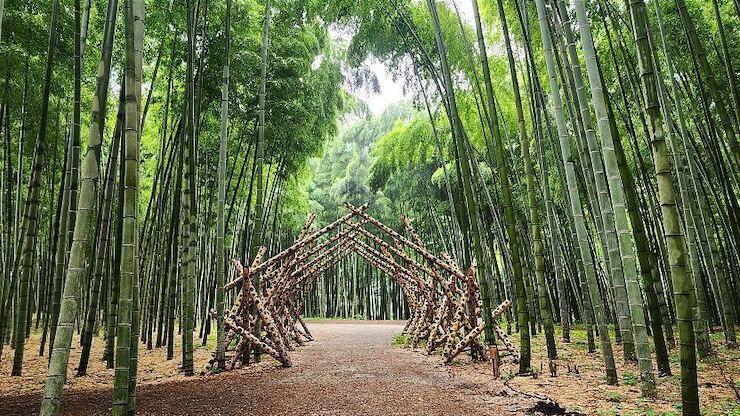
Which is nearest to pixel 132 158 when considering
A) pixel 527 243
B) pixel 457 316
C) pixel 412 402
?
pixel 412 402

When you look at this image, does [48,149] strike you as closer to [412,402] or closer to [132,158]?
[132,158]

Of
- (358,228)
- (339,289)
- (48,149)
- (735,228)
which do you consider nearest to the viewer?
(735,228)

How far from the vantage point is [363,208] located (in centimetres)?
638

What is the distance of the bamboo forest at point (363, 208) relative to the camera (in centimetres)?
246

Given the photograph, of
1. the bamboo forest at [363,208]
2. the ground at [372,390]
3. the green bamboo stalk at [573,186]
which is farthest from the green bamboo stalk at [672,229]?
the green bamboo stalk at [573,186]

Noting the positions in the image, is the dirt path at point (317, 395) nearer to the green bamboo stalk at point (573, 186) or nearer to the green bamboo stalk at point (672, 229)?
the green bamboo stalk at point (573, 186)

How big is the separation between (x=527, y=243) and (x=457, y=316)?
8.69ft

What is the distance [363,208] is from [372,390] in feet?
11.1

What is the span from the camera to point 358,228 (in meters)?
6.97

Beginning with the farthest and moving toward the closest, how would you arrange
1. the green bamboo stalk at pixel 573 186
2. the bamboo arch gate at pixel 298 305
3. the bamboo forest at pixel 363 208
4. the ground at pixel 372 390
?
the bamboo arch gate at pixel 298 305, the green bamboo stalk at pixel 573 186, the ground at pixel 372 390, the bamboo forest at pixel 363 208

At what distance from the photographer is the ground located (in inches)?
102

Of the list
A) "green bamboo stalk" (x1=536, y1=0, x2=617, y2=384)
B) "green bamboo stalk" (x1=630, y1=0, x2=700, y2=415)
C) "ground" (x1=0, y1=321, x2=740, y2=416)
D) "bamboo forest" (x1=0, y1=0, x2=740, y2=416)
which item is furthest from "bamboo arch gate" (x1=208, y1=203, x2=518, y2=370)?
"green bamboo stalk" (x1=630, y1=0, x2=700, y2=415)

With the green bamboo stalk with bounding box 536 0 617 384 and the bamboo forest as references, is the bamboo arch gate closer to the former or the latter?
the bamboo forest

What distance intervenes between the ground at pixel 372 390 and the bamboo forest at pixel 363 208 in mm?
28
